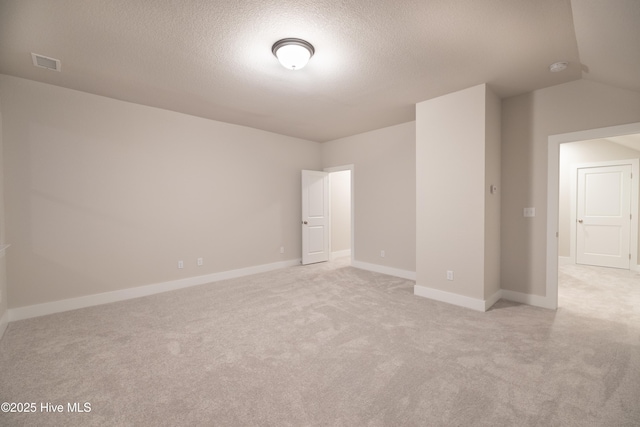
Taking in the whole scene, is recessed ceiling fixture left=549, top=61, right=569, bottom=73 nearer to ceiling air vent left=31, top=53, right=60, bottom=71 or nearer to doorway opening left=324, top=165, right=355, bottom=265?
doorway opening left=324, top=165, right=355, bottom=265

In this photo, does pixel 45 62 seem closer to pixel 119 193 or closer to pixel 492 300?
pixel 119 193

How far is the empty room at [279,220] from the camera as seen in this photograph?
74.3 inches

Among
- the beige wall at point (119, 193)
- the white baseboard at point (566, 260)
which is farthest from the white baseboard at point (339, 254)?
the white baseboard at point (566, 260)

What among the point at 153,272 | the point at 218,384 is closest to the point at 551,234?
the point at 218,384

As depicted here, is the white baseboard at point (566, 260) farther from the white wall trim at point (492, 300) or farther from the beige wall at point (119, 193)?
the beige wall at point (119, 193)

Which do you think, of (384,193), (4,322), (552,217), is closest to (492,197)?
(552,217)

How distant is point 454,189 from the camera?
3475 millimetres

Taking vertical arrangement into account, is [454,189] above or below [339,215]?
above

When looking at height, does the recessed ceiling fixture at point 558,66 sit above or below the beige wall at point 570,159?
above

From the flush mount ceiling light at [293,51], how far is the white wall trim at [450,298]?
3210 millimetres

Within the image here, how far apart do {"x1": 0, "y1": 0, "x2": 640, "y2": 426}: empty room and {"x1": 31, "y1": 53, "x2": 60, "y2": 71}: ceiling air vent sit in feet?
0.07

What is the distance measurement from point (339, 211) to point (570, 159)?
5.11 meters

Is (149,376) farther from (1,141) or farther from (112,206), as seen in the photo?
(1,141)

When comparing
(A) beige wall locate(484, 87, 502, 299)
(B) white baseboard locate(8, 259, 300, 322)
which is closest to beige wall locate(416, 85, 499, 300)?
(A) beige wall locate(484, 87, 502, 299)
